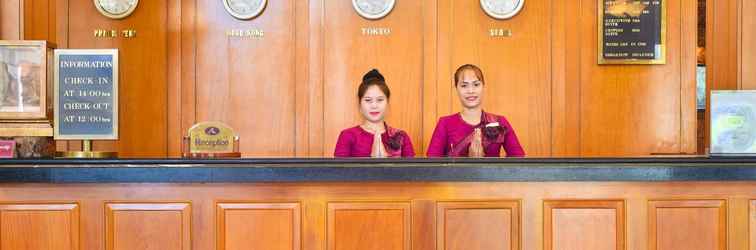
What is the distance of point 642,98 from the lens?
5.51 meters

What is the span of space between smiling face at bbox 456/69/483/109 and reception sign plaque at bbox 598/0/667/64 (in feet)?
6.94

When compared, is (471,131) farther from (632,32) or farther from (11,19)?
(11,19)

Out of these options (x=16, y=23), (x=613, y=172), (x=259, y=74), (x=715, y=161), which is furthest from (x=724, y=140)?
(x=16, y=23)

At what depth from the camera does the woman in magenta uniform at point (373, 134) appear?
12.1 ft

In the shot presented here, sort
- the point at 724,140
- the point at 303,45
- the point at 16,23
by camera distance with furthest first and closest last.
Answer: the point at 303,45
the point at 16,23
the point at 724,140

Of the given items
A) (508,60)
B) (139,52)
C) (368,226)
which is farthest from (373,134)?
(139,52)

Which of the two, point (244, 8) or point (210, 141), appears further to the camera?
point (244, 8)

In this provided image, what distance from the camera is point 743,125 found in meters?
2.70

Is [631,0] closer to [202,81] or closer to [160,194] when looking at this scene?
[202,81]

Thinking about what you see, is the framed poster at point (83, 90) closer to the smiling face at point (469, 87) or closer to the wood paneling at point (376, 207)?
the wood paneling at point (376, 207)

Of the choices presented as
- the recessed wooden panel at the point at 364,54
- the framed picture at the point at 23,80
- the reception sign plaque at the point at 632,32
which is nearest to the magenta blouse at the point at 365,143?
the recessed wooden panel at the point at 364,54

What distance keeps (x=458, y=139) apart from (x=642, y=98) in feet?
7.77

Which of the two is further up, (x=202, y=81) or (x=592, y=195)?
(x=202, y=81)

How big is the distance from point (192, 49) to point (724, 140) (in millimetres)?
3701
